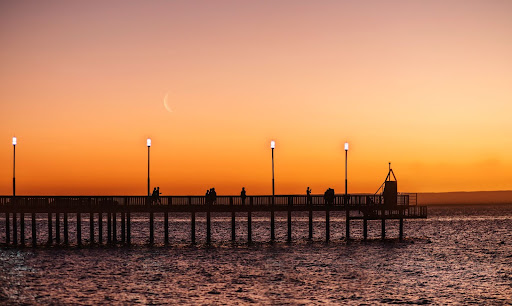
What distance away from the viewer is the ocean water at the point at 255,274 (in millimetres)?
44125

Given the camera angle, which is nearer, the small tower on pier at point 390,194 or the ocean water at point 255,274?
the ocean water at point 255,274

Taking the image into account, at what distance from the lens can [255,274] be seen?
55.4m

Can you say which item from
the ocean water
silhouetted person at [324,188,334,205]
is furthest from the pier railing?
the ocean water

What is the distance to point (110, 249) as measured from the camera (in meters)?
76.2

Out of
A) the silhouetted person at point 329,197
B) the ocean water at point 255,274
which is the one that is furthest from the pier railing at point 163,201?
the ocean water at point 255,274

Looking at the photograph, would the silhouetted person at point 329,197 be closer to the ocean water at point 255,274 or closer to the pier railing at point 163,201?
the pier railing at point 163,201

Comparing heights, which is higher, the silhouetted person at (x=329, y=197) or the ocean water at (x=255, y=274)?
the silhouetted person at (x=329, y=197)

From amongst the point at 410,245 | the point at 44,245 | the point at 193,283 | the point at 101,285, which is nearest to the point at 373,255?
the point at 410,245

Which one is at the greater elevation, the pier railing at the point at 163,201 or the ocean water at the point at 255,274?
A: the pier railing at the point at 163,201

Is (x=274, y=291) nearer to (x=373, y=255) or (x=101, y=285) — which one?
(x=101, y=285)

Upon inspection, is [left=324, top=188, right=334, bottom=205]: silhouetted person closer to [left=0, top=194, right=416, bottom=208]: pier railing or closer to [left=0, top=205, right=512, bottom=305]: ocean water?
[left=0, top=194, right=416, bottom=208]: pier railing

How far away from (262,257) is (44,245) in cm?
3087

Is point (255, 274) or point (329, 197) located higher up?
point (329, 197)

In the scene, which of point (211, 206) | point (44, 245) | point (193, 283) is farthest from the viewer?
point (44, 245)
